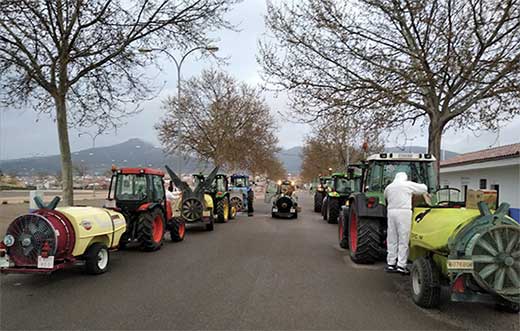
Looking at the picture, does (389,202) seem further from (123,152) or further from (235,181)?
(123,152)

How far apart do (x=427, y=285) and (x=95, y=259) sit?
567cm

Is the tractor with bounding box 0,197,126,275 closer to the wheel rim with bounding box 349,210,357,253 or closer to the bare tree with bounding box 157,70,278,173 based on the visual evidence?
the wheel rim with bounding box 349,210,357,253

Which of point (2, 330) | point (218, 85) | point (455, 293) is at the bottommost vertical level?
point (2, 330)

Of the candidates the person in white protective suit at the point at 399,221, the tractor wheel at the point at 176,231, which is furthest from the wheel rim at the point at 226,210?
the person in white protective suit at the point at 399,221

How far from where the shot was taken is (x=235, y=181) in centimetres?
2638

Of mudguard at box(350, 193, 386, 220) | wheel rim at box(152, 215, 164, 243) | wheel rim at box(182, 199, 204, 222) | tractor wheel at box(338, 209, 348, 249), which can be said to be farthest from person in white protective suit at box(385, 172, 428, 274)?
wheel rim at box(182, 199, 204, 222)

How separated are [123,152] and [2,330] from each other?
9500 cm

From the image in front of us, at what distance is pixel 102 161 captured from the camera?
8319 cm

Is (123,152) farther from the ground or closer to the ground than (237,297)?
farther from the ground

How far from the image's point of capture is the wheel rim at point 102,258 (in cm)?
851

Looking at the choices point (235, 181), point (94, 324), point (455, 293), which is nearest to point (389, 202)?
point (455, 293)

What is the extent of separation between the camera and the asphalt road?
223 inches

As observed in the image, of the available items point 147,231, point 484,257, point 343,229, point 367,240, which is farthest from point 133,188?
point 484,257

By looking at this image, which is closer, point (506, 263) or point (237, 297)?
point (506, 263)
